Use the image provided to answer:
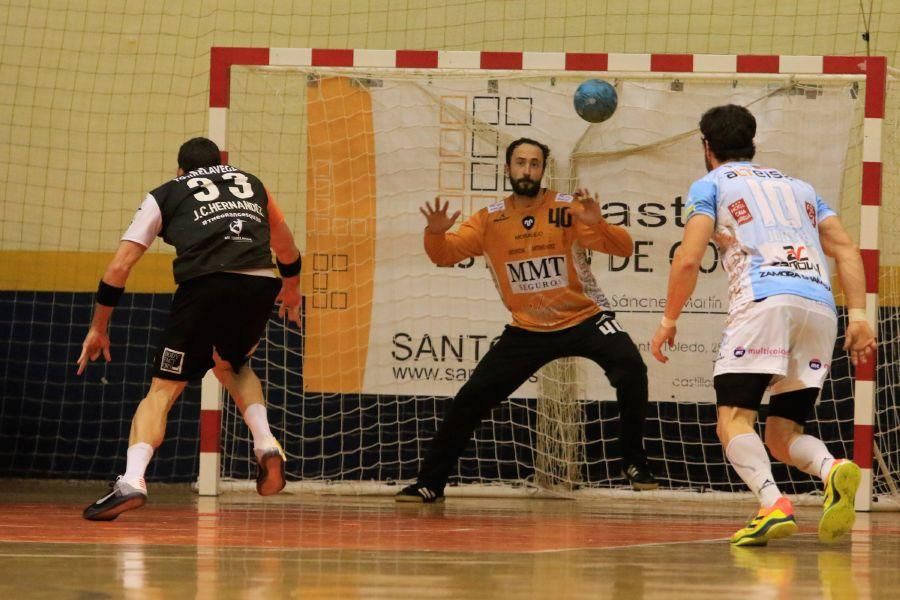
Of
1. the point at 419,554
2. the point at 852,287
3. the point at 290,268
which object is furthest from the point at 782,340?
the point at 290,268

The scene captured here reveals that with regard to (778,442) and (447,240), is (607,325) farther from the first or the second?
(778,442)

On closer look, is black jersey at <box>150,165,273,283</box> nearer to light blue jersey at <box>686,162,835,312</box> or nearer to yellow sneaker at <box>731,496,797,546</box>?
light blue jersey at <box>686,162,835,312</box>

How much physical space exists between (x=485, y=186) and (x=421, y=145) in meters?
0.54

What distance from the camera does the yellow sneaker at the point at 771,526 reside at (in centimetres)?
604

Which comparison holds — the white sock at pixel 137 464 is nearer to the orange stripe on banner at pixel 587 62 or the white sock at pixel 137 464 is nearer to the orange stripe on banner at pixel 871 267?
the orange stripe on banner at pixel 587 62

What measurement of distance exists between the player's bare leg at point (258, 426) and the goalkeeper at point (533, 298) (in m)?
1.66

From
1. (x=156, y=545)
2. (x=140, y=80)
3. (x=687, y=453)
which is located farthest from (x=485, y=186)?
(x=156, y=545)

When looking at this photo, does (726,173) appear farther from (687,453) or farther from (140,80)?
(140,80)

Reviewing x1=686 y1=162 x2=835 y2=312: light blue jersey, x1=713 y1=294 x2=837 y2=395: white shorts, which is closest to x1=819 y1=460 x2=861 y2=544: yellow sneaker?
x1=713 y1=294 x2=837 y2=395: white shorts

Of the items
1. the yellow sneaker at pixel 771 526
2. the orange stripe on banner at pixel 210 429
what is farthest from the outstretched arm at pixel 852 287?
the orange stripe on banner at pixel 210 429

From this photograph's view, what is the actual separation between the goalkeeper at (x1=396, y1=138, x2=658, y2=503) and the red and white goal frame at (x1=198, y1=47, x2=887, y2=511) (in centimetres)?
74

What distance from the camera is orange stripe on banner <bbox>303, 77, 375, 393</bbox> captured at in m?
10.2

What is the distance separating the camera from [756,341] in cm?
631

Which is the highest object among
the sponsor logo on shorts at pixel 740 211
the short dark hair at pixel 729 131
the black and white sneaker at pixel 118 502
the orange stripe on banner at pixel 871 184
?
the orange stripe on banner at pixel 871 184
